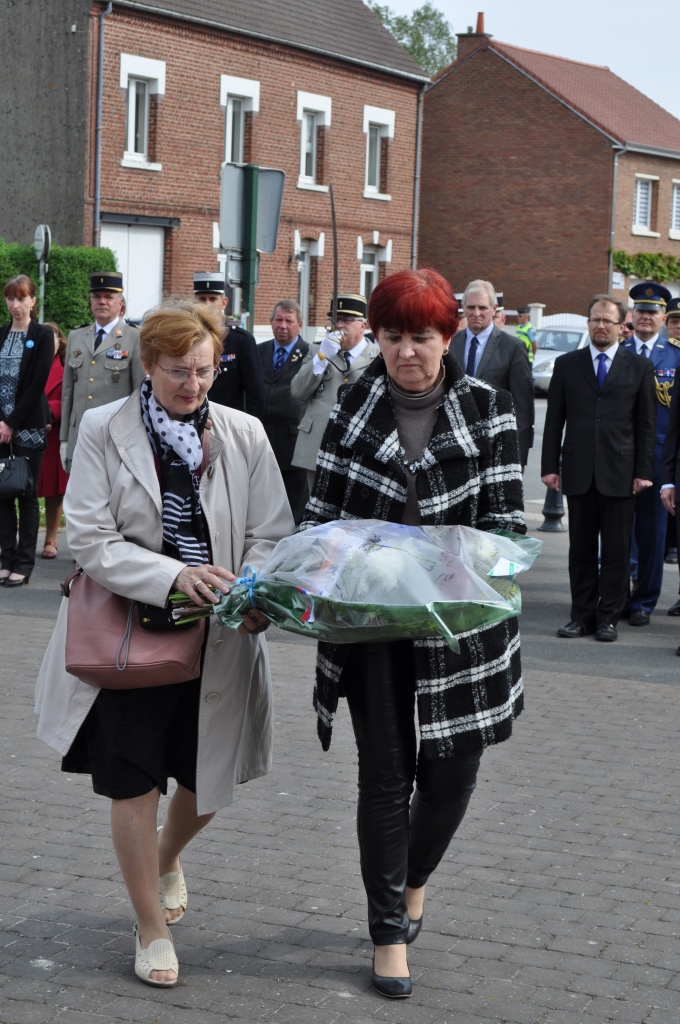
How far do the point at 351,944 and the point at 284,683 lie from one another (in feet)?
11.9

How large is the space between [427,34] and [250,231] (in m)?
75.1

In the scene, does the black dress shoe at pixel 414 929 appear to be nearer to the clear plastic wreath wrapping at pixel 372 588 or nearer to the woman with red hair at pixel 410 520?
the woman with red hair at pixel 410 520

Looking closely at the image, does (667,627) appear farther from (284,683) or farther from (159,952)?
(159,952)

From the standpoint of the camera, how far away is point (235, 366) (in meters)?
10.7

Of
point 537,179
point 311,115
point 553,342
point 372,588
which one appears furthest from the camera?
point 537,179

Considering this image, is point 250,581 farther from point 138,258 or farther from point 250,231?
point 138,258

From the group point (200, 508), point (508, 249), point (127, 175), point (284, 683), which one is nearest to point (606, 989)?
point (200, 508)

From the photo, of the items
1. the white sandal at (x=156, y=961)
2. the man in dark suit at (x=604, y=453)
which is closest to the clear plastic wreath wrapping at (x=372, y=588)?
the white sandal at (x=156, y=961)

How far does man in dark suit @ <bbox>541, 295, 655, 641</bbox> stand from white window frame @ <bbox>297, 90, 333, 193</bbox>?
88.9 ft

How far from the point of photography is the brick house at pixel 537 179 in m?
46.6

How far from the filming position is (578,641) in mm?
9422

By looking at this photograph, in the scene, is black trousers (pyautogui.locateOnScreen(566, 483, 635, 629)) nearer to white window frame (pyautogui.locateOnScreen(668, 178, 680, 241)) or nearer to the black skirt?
the black skirt

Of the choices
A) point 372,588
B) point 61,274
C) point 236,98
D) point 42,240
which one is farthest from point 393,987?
point 236,98

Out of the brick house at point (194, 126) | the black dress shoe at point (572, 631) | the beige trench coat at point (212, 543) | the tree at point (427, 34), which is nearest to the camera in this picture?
the beige trench coat at point (212, 543)
